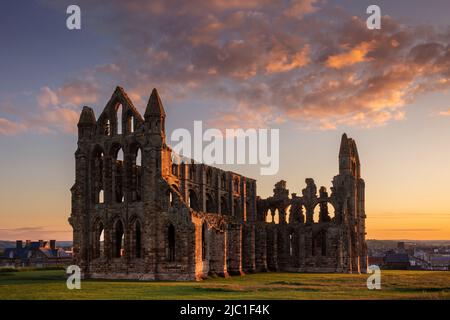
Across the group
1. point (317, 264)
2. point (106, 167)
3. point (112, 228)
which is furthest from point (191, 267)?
point (317, 264)

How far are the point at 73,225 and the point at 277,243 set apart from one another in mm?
24637

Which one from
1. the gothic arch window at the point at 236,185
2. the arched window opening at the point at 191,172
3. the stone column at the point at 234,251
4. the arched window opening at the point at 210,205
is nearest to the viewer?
the stone column at the point at 234,251

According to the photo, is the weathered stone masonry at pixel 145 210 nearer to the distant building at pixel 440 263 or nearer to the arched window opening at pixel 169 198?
the arched window opening at pixel 169 198

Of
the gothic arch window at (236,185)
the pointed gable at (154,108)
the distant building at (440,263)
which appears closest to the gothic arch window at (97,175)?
the pointed gable at (154,108)

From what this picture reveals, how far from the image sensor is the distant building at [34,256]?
95.2m

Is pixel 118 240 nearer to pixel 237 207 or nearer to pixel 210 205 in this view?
pixel 210 205

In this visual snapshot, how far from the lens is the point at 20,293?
31594 mm

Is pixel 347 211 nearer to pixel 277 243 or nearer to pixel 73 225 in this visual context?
pixel 277 243

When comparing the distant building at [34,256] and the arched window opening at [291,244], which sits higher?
the arched window opening at [291,244]

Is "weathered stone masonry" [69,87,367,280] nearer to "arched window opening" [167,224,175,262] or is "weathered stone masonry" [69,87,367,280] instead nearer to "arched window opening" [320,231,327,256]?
"arched window opening" [167,224,175,262]

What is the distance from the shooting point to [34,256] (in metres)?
105

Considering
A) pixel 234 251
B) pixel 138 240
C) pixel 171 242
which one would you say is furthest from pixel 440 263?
pixel 138 240

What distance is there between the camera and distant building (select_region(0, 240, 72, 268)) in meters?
95.2

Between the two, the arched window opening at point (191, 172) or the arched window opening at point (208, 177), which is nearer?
the arched window opening at point (191, 172)
